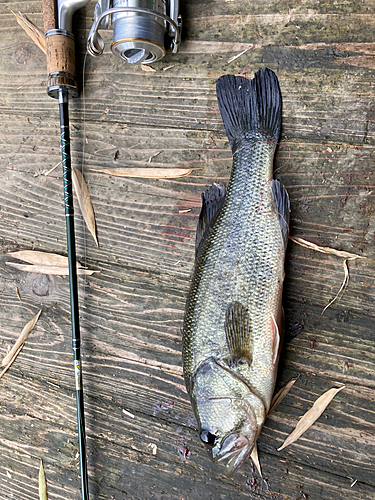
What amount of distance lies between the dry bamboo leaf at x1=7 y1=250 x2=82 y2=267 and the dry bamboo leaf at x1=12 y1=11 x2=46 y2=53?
0.83m

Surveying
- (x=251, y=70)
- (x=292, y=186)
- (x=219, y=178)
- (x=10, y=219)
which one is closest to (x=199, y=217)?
(x=219, y=178)

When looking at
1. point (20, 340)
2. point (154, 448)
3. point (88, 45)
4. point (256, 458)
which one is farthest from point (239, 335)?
point (88, 45)

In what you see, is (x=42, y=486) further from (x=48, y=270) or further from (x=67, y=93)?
(x=67, y=93)

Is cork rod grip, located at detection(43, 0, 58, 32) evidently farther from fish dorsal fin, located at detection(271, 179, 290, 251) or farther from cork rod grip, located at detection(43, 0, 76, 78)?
fish dorsal fin, located at detection(271, 179, 290, 251)

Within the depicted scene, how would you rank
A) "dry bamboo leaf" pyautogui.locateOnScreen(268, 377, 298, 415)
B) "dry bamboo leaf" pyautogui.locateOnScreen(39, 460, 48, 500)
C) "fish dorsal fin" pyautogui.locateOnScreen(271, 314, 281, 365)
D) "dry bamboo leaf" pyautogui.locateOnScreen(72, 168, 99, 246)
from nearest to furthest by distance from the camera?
1. "fish dorsal fin" pyautogui.locateOnScreen(271, 314, 281, 365)
2. "dry bamboo leaf" pyautogui.locateOnScreen(268, 377, 298, 415)
3. "dry bamboo leaf" pyautogui.locateOnScreen(72, 168, 99, 246)
4. "dry bamboo leaf" pyautogui.locateOnScreen(39, 460, 48, 500)

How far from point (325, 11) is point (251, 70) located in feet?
0.93

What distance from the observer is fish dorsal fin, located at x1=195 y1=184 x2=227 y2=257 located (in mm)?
1220

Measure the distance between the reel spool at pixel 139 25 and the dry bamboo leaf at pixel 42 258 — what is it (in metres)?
0.80

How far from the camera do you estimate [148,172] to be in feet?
4.49

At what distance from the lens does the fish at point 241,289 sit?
113cm

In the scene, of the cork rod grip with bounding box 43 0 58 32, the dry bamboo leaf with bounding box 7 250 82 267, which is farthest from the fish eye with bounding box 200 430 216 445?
the cork rod grip with bounding box 43 0 58 32

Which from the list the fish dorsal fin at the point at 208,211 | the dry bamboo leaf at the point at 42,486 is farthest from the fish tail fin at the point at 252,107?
the dry bamboo leaf at the point at 42,486

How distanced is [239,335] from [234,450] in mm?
388

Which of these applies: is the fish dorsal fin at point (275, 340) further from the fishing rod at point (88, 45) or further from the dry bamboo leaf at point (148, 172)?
the fishing rod at point (88, 45)
